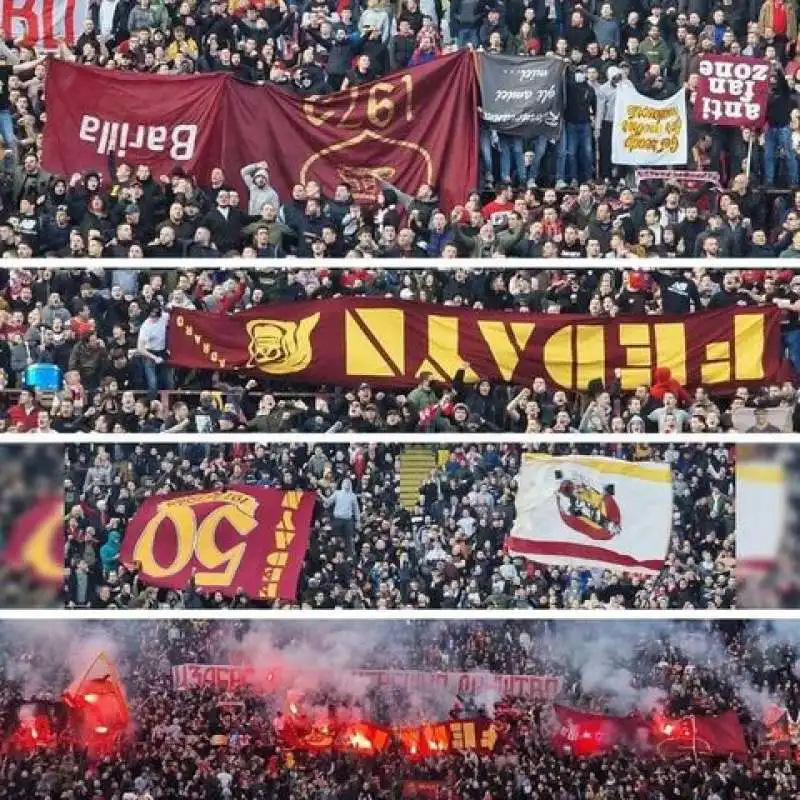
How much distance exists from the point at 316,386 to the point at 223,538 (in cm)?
275

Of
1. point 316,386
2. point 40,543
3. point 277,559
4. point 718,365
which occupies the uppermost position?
point 718,365

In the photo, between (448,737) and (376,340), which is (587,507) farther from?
(448,737)

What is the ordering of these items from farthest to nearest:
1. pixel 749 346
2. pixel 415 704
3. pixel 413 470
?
1. pixel 415 704
2. pixel 749 346
3. pixel 413 470

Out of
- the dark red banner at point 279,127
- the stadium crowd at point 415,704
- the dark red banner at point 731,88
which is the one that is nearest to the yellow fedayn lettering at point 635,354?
the stadium crowd at point 415,704

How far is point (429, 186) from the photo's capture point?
57.0ft

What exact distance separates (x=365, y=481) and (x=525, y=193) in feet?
15.2

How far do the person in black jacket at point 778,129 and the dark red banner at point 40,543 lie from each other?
28.8ft

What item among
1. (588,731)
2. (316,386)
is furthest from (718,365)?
(588,731)

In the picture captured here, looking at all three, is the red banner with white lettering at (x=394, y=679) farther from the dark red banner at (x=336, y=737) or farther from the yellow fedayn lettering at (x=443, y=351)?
the yellow fedayn lettering at (x=443, y=351)

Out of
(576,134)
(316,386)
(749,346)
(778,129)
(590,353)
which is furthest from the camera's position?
(778,129)

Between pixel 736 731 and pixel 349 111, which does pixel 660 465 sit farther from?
pixel 349 111

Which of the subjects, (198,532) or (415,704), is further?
(415,704)

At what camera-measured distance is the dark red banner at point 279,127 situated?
17750 millimetres

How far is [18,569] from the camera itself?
11.7m
